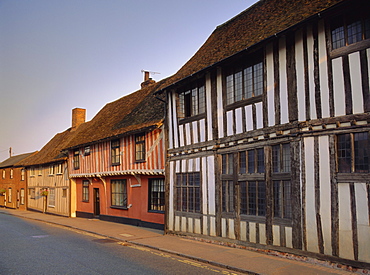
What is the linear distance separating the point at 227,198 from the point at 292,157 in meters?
2.99

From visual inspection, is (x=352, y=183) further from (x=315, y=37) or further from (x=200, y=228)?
(x=200, y=228)

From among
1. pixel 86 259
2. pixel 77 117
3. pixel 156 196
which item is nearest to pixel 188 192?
pixel 156 196

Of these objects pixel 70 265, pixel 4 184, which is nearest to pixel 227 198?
pixel 70 265

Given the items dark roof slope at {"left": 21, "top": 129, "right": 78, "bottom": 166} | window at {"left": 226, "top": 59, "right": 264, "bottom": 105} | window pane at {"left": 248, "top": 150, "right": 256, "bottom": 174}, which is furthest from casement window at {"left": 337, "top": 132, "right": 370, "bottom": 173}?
dark roof slope at {"left": 21, "top": 129, "right": 78, "bottom": 166}

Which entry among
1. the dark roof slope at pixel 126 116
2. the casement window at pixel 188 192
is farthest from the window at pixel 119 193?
the casement window at pixel 188 192

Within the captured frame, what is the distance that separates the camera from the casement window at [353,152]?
7.70 meters

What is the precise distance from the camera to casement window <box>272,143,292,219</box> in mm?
9258

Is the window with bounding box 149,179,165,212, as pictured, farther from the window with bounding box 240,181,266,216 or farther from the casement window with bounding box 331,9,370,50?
the casement window with bounding box 331,9,370,50

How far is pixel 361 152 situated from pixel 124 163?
42.8ft

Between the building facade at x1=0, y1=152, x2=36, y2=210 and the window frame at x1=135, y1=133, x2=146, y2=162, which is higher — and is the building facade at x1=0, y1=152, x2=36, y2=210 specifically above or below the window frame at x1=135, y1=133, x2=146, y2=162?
below

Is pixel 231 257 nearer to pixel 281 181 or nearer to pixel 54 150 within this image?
pixel 281 181

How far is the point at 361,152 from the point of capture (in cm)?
777

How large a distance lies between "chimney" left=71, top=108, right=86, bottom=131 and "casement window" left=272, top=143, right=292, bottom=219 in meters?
24.8

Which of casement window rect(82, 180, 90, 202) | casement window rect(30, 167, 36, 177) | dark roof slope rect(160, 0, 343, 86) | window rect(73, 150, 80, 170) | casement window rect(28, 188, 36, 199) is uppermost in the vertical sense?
dark roof slope rect(160, 0, 343, 86)
